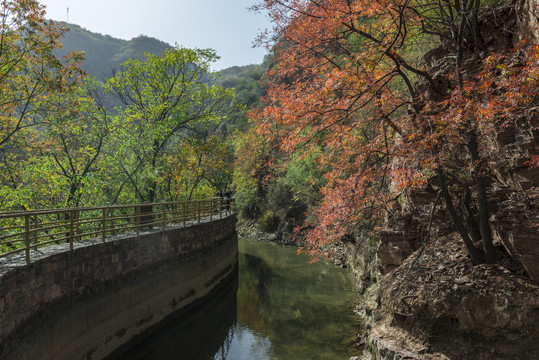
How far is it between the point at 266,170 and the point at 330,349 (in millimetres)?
26485

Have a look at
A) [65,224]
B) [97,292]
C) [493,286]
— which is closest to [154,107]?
[65,224]

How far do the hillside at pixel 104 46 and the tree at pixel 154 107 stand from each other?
441ft

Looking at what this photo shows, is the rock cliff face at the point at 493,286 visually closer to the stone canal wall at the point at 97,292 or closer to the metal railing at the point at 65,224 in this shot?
the stone canal wall at the point at 97,292

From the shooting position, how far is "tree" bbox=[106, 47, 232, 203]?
16188 millimetres

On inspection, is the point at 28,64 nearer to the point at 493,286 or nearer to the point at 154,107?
the point at 154,107

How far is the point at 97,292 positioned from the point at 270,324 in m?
5.88

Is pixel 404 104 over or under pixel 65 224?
over

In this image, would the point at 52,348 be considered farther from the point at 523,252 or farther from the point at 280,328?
the point at 523,252

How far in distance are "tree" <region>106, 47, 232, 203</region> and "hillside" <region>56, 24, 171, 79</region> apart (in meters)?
135

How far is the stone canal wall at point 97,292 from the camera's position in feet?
21.1

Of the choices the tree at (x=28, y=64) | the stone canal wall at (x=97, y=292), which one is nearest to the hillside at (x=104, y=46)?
the tree at (x=28, y=64)

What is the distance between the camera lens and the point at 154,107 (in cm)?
1652

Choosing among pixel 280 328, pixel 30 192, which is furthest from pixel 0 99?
pixel 280 328

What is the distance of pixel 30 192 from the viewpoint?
1259 cm
